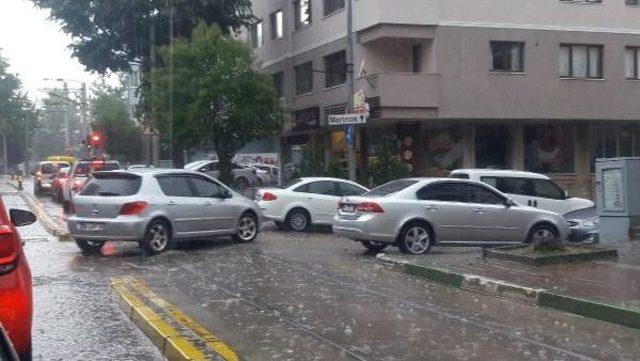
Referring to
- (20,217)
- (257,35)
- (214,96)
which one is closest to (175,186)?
(20,217)

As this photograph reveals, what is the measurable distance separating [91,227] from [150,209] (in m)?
1.13

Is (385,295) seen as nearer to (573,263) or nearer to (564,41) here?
(573,263)

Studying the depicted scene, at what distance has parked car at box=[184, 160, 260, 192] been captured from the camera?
33963 millimetres

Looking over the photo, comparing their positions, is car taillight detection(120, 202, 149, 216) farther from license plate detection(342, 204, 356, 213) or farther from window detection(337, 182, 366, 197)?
window detection(337, 182, 366, 197)

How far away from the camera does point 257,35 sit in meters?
41.2

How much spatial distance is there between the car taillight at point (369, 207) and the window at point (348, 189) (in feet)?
19.4

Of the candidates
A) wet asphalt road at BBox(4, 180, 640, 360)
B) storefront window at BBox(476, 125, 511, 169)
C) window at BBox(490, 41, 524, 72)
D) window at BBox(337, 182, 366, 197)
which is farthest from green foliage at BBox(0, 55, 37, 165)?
wet asphalt road at BBox(4, 180, 640, 360)

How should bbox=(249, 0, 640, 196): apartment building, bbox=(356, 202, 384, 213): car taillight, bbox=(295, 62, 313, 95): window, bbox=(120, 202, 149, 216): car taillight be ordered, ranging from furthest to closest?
bbox=(295, 62, 313, 95): window → bbox=(249, 0, 640, 196): apartment building → bbox=(120, 202, 149, 216): car taillight → bbox=(356, 202, 384, 213): car taillight

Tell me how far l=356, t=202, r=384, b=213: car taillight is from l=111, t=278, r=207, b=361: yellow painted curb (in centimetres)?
539

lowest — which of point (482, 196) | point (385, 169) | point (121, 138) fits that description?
point (482, 196)

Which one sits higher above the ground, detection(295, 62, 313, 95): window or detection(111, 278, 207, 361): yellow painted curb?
detection(295, 62, 313, 95): window

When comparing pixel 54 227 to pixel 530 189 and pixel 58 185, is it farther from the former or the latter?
pixel 58 185

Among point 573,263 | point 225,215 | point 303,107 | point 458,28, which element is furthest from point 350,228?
point 303,107

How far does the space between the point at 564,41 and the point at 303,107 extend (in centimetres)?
1107
